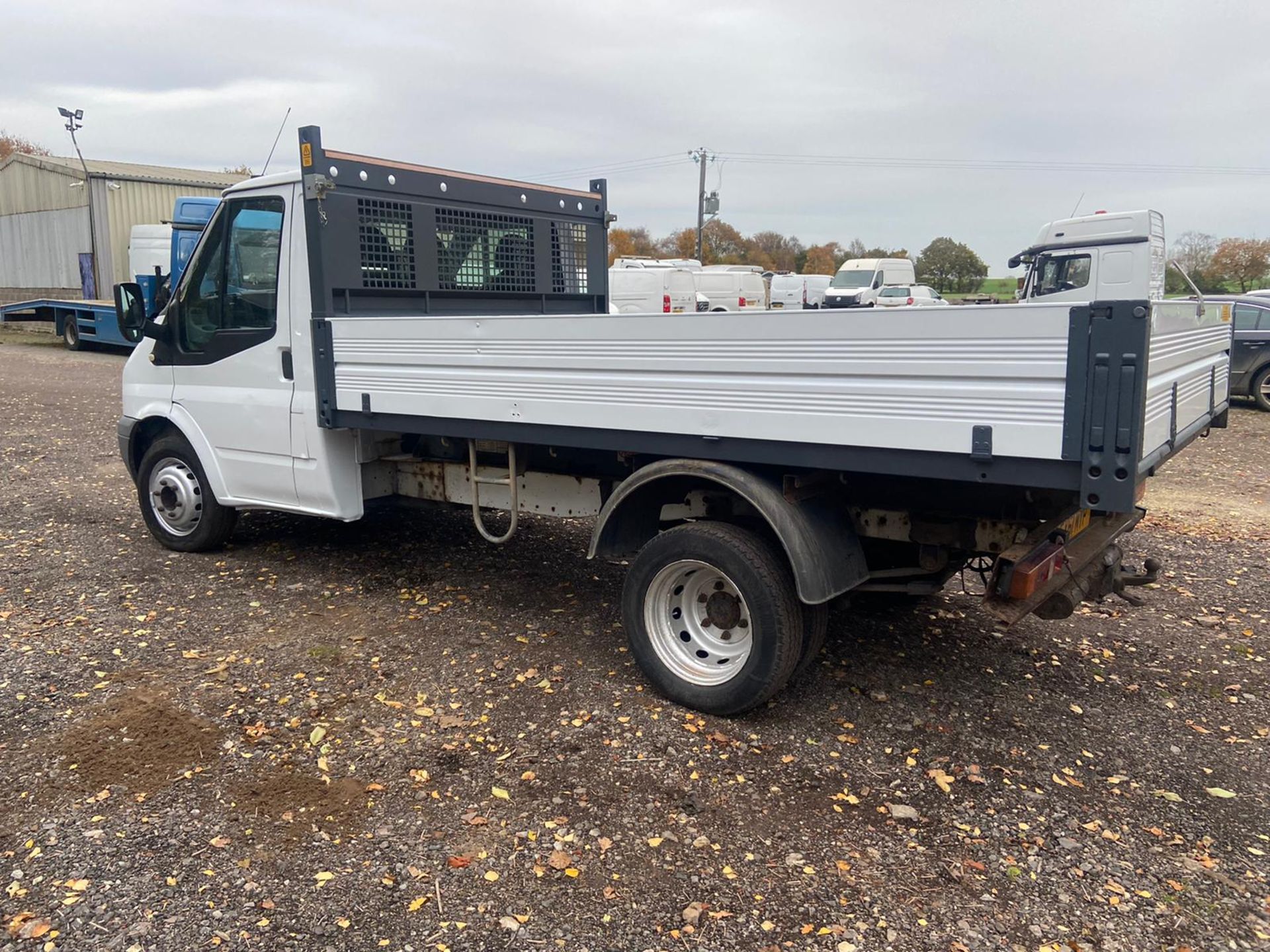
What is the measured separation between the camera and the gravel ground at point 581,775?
9.62ft

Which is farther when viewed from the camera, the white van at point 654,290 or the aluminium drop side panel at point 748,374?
the white van at point 654,290

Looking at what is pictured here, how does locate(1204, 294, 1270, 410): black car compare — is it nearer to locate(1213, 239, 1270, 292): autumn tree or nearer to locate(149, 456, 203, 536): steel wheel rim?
locate(149, 456, 203, 536): steel wheel rim

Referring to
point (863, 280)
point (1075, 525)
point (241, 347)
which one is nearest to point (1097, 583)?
point (1075, 525)

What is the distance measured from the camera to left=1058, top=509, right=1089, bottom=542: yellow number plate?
3.72m

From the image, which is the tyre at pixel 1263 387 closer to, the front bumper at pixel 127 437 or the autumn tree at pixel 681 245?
the front bumper at pixel 127 437

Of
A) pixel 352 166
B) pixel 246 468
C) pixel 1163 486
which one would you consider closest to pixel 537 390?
pixel 352 166

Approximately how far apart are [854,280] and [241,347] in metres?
30.8

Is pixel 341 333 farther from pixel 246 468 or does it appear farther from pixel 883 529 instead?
pixel 883 529

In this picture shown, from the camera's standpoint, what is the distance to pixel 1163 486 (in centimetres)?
913

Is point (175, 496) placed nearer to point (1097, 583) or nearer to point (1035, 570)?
point (1035, 570)

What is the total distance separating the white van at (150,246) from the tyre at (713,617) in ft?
70.2

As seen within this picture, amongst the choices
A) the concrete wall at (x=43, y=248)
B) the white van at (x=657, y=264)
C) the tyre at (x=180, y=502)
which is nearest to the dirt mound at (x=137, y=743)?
the tyre at (x=180, y=502)

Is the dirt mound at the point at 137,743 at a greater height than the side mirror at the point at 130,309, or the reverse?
Result: the side mirror at the point at 130,309

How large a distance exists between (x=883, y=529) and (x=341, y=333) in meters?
3.03
